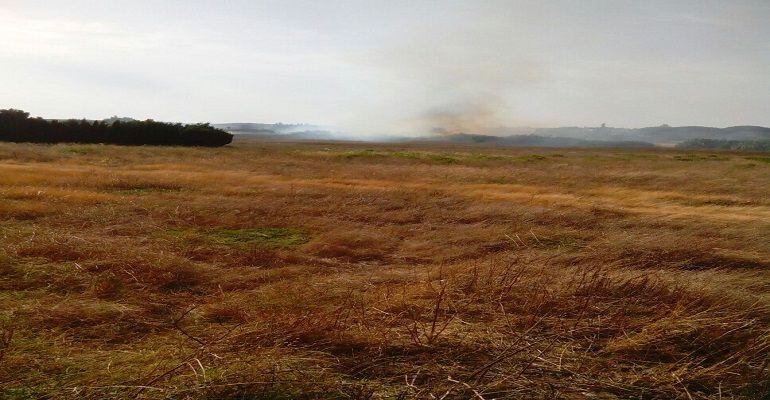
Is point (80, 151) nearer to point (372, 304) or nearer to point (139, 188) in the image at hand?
point (139, 188)

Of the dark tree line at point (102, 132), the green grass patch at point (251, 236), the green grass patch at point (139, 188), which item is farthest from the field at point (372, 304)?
the dark tree line at point (102, 132)

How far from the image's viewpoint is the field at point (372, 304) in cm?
357

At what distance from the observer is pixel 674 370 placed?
391 centimetres

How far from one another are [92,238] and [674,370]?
312 inches

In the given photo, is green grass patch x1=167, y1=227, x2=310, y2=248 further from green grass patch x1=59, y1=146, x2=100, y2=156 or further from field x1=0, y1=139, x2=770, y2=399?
green grass patch x1=59, y1=146, x2=100, y2=156

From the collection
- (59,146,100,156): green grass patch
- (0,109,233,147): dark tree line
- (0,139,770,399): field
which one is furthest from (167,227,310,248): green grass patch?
(0,109,233,147): dark tree line

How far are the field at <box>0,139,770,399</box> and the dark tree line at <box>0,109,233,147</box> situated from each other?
1492 inches

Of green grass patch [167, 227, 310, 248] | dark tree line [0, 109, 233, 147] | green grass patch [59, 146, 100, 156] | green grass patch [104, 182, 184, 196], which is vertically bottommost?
green grass patch [167, 227, 310, 248]

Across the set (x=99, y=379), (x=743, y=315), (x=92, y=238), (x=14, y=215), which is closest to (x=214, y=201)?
(x=14, y=215)

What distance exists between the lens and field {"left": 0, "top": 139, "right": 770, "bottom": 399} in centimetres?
357

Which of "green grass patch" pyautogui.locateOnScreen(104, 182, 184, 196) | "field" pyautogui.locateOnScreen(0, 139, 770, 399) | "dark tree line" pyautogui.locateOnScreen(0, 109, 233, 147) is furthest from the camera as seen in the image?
"dark tree line" pyautogui.locateOnScreen(0, 109, 233, 147)

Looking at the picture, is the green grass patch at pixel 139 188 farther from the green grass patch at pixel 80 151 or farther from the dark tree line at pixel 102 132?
the dark tree line at pixel 102 132

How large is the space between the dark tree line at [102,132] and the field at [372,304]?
3790 cm

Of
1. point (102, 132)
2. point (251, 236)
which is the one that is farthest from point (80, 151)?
point (251, 236)
